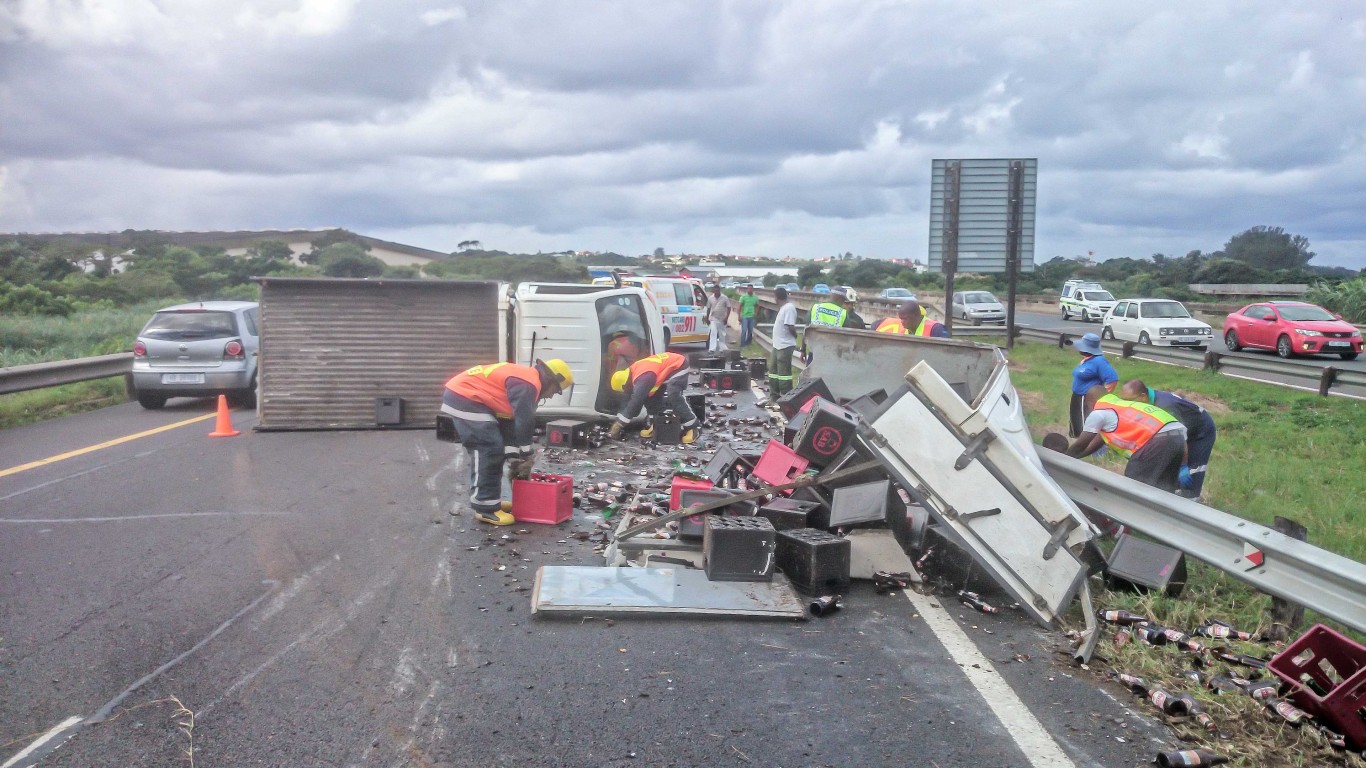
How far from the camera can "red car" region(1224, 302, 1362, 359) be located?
2505 cm

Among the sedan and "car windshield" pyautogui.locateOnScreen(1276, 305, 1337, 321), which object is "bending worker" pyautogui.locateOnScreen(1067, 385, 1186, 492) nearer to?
"car windshield" pyautogui.locateOnScreen(1276, 305, 1337, 321)

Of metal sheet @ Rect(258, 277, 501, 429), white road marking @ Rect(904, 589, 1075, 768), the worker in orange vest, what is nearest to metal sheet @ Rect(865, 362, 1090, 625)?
white road marking @ Rect(904, 589, 1075, 768)

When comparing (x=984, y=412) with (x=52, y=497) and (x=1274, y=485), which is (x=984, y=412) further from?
(x=52, y=497)

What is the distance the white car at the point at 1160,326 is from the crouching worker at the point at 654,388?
21.3 m

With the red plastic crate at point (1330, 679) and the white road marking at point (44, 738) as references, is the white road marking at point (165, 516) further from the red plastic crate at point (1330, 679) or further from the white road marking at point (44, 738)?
the red plastic crate at point (1330, 679)

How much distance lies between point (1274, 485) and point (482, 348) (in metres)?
8.97

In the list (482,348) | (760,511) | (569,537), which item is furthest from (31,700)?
(482,348)

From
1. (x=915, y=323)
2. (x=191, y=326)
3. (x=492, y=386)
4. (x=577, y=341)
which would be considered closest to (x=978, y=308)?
(x=915, y=323)

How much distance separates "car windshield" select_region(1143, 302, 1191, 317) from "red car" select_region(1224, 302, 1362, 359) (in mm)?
2851

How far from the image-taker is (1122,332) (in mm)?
31672

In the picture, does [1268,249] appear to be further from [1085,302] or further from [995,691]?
[995,691]

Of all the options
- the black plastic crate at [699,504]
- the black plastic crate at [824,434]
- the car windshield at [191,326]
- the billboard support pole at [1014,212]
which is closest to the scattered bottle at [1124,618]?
the black plastic crate at [699,504]

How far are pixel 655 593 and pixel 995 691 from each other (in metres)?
2.12

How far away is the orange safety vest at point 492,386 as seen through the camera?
8430 millimetres
